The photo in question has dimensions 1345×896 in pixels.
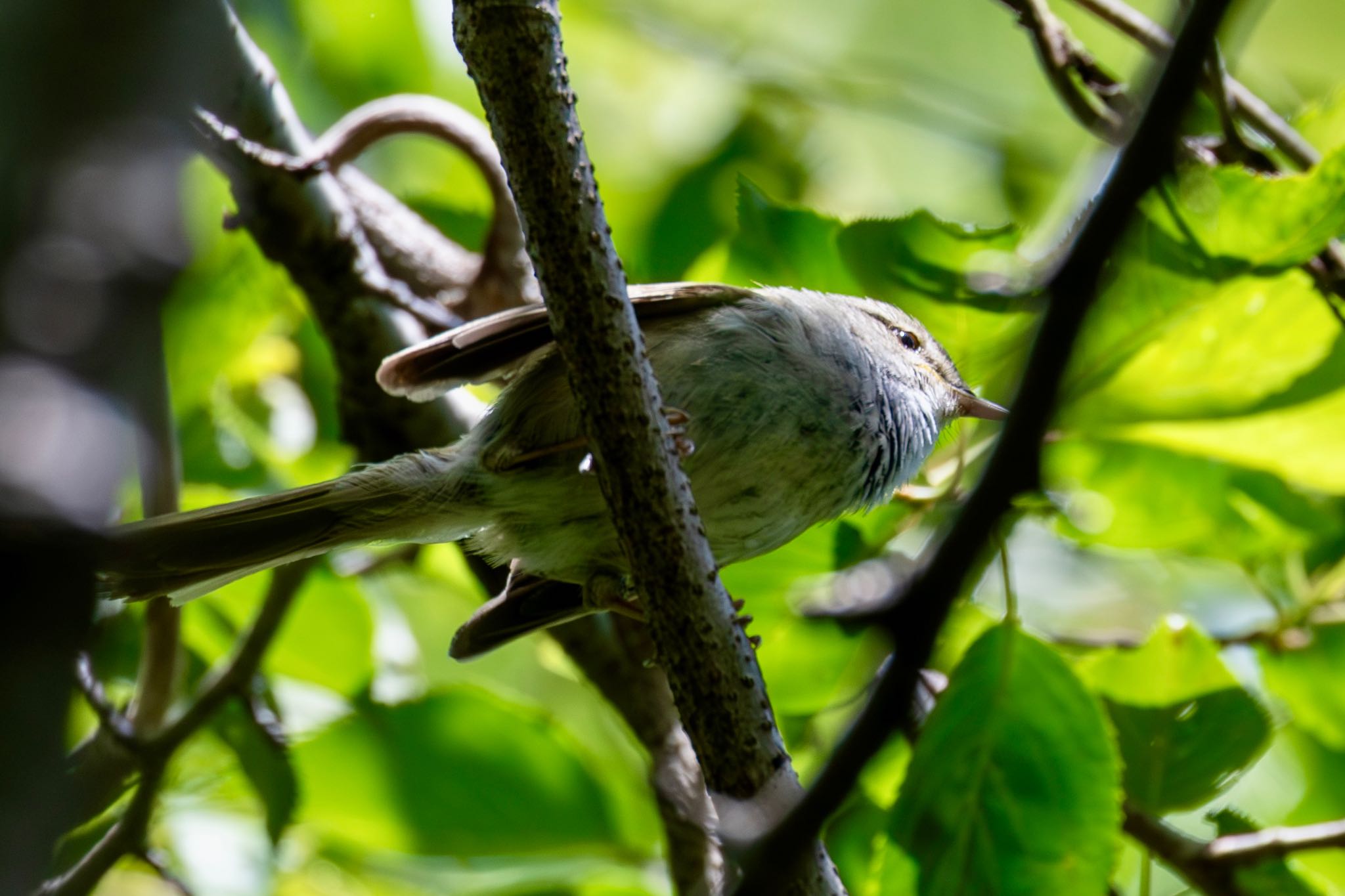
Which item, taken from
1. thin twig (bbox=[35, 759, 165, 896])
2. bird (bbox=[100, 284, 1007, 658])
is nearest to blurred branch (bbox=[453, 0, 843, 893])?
bird (bbox=[100, 284, 1007, 658])

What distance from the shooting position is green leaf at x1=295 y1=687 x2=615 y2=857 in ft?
11.2

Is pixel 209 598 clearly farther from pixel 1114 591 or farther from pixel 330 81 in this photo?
pixel 1114 591

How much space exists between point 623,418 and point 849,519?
5.26 ft

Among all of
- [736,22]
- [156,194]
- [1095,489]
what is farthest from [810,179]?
[156,194]

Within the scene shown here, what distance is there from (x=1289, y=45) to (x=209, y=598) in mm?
4387

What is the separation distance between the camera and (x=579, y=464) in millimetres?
2979

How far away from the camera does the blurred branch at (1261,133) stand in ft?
10.6

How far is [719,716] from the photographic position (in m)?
2.03

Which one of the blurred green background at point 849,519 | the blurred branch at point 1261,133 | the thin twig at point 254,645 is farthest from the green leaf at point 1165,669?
the thin twig at point 254,645

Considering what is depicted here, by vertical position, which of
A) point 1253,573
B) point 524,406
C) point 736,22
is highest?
point 736,22

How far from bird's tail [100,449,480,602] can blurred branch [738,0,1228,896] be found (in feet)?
6.80

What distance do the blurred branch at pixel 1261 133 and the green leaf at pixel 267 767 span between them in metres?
2.84

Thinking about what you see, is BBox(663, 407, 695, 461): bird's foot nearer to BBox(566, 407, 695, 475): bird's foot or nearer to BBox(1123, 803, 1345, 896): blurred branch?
BBox(566, 407, 695, 475): bird's foot

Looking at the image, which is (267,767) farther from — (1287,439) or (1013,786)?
(1287,439)
